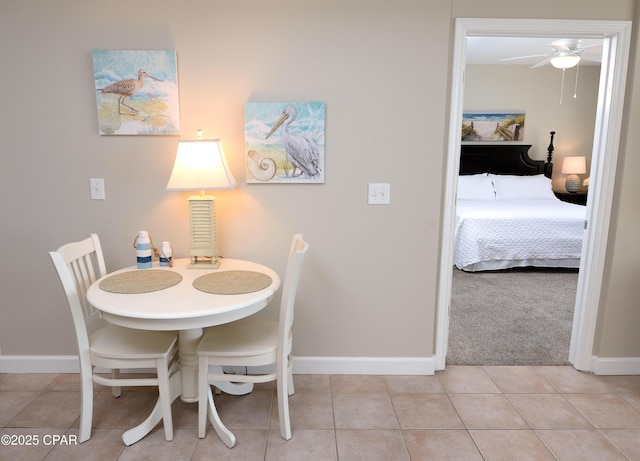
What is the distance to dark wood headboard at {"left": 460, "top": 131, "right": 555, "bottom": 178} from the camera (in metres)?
6.08

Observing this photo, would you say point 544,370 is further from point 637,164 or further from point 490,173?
point 490,173

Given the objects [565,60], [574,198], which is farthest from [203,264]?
[574,198]

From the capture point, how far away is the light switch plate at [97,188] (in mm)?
2377

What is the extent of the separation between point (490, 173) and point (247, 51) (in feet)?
15.5

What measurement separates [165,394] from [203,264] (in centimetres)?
66

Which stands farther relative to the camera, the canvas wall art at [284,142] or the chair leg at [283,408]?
the canvas wall art at [284,142]

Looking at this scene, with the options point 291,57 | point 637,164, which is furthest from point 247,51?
point 637,164

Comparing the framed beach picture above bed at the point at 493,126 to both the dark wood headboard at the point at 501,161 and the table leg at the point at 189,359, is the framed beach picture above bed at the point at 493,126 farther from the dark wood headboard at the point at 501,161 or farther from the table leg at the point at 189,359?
the table leg at the point at 189,359

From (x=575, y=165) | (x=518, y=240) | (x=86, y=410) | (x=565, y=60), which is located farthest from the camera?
(x=575, y=165)

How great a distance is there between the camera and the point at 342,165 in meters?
2.38

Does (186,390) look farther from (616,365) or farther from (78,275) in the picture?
(616,365)

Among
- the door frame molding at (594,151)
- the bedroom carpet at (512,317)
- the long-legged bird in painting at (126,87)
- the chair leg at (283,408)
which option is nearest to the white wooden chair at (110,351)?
the chair leg at (283,408)

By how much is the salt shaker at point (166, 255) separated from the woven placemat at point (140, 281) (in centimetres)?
9

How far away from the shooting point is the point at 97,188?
2.38m
